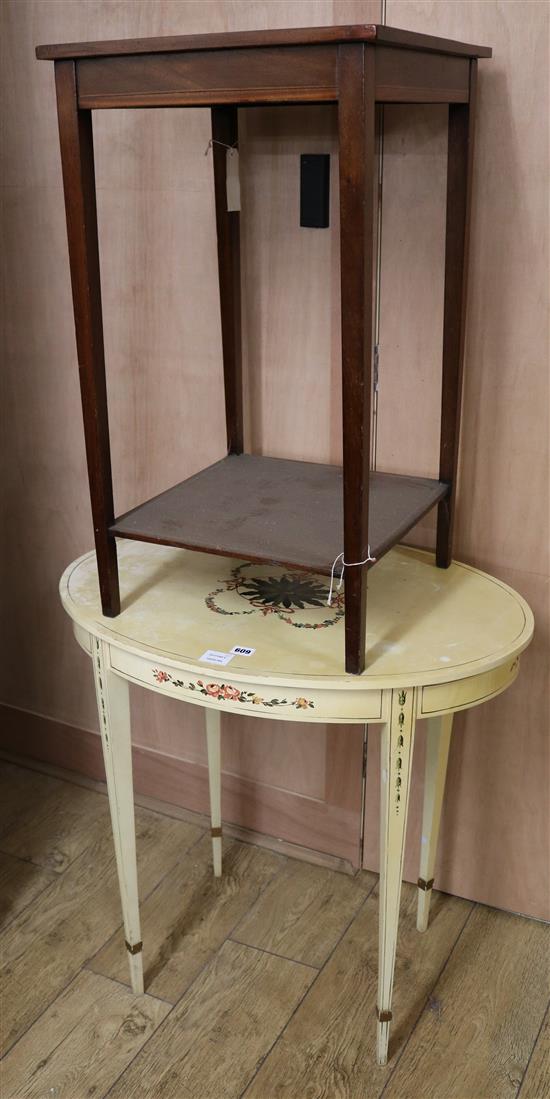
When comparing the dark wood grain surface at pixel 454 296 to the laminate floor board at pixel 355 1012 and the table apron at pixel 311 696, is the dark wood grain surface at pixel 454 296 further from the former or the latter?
the laminate floor board at pixel 355 1012

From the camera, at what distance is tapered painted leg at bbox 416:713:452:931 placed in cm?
167

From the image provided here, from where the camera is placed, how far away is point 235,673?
51.2 inches

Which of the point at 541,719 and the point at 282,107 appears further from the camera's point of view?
the point at 541,719

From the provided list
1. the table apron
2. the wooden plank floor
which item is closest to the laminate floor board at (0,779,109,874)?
the wooden plank floor

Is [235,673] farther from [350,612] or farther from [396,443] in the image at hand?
[396,443]

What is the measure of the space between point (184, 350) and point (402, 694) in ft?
2.56

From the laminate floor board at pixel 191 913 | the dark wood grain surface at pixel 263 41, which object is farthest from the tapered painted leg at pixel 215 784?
the dark wood grain surface at pixel 263 41

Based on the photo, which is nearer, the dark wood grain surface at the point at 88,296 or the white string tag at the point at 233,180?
the dark wood grain surface at the point at 88,296

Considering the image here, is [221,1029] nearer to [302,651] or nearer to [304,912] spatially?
[304,912]

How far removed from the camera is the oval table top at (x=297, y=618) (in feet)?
4.31

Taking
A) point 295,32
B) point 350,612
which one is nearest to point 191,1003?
point 350,612

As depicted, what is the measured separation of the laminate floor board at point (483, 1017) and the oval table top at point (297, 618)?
67 cm

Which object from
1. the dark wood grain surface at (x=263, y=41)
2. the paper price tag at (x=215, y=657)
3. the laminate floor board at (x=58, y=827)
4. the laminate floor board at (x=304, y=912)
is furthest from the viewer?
the laminate floor board at (x=58, y=827)

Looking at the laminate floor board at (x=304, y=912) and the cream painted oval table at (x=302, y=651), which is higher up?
the cream painted oval table at (x=302, y=651)
